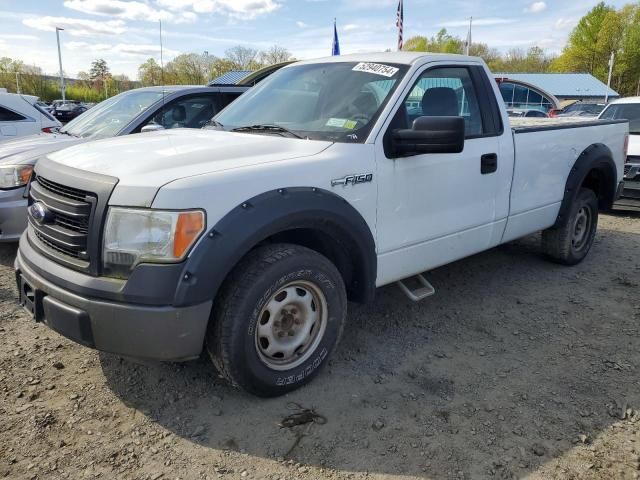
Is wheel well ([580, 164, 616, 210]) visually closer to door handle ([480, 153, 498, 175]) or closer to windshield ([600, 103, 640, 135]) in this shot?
door handle ([480, 153, 498, 175])

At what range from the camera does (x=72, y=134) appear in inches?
242

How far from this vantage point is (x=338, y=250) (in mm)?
3221

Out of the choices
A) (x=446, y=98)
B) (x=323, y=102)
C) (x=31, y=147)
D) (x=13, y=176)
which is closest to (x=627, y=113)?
(x=446, y=98)

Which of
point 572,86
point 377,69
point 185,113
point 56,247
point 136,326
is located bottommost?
point 136,326

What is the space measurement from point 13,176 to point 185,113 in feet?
6.84

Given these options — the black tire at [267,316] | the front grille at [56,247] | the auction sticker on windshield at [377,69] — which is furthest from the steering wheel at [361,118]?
the front grille at [56,247]

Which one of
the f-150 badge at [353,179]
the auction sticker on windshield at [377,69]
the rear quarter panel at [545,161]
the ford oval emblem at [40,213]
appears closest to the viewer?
the ford oval emblem at [40,213]

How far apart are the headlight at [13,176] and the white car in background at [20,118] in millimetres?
3054

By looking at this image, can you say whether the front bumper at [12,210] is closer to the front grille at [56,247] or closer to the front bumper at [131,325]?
the front grille at [56,247]

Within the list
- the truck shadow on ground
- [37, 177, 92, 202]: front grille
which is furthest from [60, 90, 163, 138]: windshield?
the truck shadow on ground

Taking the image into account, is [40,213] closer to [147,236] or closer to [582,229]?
[147,236]

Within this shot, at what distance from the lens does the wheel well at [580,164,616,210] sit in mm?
5578

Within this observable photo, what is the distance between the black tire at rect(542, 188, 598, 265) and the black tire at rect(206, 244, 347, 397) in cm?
308

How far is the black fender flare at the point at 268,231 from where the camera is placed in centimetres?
243
